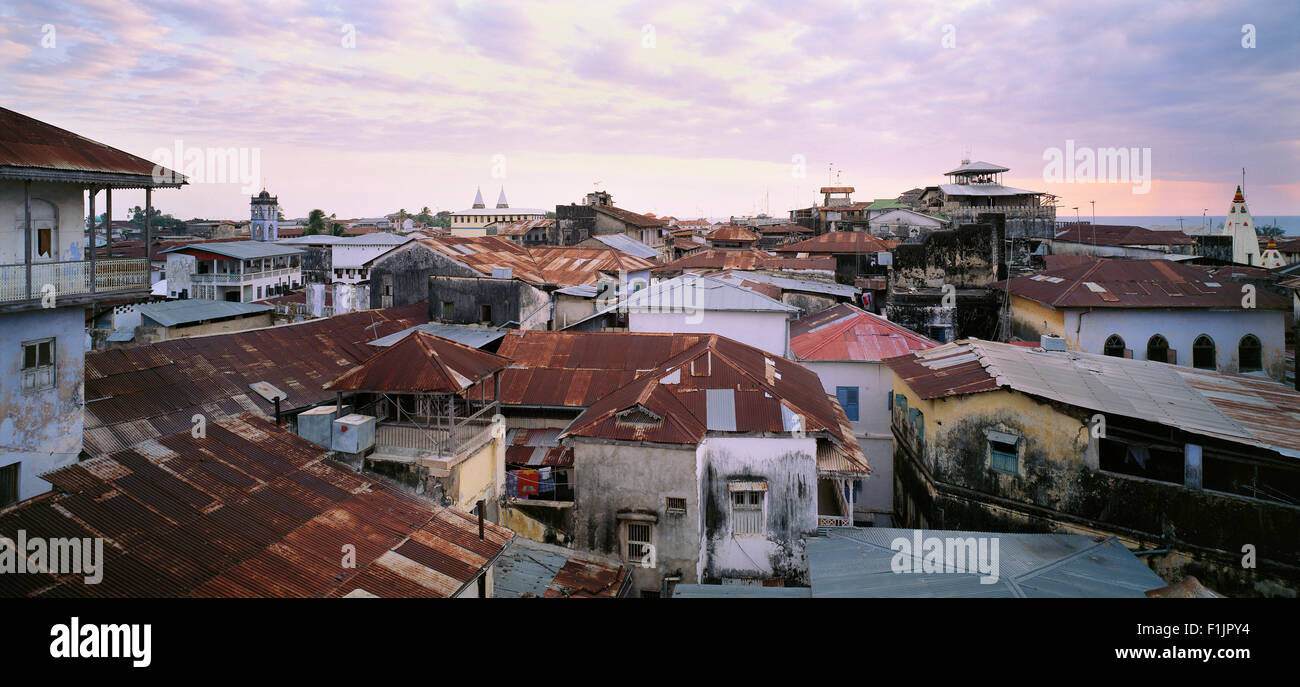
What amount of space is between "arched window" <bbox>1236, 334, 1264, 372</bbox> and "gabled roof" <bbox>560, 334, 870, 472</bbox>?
15908 mm

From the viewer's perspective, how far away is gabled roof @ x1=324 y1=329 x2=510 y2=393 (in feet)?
46.2

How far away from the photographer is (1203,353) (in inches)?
961

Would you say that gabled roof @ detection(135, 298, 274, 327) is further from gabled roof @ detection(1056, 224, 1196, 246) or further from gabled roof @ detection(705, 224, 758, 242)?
gabled roof @ detection(1056, 224, 1196, 246)

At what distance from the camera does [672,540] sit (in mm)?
14617

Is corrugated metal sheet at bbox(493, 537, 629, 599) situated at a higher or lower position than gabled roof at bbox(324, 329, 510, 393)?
lower

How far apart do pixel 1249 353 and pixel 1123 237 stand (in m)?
32.4

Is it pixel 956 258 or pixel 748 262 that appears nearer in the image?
pixel 956 258

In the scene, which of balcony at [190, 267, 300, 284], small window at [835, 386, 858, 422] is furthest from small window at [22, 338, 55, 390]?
balcony at [190, 267, 300, 284]

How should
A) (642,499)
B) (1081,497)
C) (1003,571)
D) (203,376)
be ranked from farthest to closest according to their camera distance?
(203,376) → (642,499) → (1081,497) → (1003,571)

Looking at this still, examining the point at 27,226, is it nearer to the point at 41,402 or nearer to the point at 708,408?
the point at 41,402

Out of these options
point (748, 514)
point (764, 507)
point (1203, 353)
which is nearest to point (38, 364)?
point (748, 514)

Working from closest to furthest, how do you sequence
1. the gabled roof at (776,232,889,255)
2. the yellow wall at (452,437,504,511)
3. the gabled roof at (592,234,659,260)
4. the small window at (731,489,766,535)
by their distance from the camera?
1. the yellow wall at (452,437,504,511)
2. the small window at (731,489,766,535)
3. the gabled roof at (776,232,889,255)
4. the gabled roof at (592,234,659,260)
